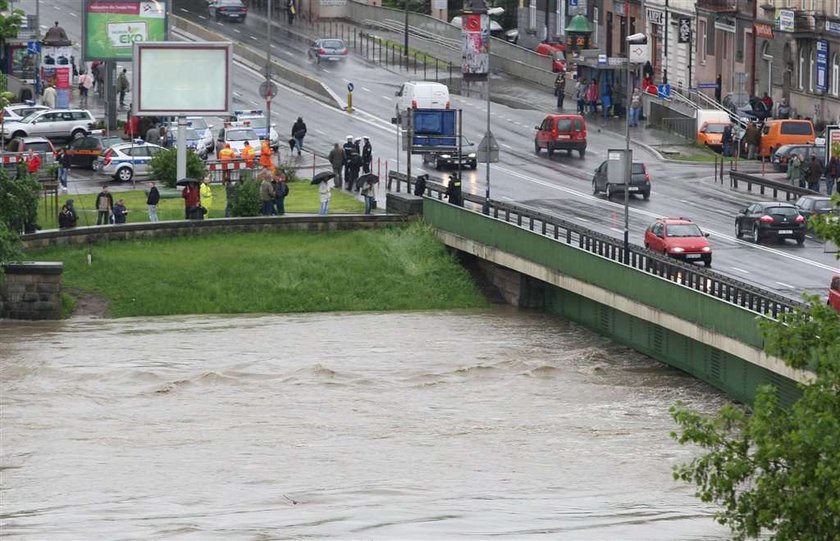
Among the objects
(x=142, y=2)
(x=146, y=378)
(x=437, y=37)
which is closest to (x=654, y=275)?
(x=146, y=378)

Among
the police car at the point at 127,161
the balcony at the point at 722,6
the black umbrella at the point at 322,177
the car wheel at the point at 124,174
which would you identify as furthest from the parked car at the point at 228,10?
the black umbrella at the point at 322,177

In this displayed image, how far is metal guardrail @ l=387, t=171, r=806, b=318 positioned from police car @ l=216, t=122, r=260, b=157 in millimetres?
9747

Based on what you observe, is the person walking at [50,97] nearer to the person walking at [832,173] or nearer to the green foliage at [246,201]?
the green foliage at [246,201]

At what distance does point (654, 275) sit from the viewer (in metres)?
51.3

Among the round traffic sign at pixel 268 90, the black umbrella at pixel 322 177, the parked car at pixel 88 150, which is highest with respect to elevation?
the round traffic sign at pixel 268 90

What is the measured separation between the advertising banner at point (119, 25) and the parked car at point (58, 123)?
10.2ft

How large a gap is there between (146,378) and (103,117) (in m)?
37.4

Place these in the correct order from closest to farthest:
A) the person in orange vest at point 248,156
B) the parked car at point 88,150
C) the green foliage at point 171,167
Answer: the green foliage at point 171,167 < the person in orange vest at point 248,156 < the parked car at point 88,150

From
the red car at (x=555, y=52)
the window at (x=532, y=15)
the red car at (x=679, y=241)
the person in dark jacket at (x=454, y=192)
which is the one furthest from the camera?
the window at (x=532, y=15)

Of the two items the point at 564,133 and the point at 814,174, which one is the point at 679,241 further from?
the point at 564,133

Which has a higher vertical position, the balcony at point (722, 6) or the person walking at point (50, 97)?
the balcony at point (722, 6)

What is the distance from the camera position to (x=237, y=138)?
78.4m

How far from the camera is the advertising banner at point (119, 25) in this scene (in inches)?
3280

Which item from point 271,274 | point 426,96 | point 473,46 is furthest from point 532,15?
point 271,274
